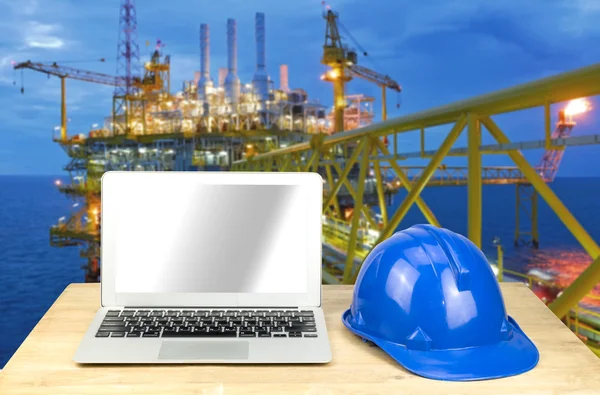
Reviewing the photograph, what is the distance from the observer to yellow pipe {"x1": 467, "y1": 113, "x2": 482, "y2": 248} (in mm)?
3553

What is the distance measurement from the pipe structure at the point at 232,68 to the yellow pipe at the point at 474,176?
44524 mm

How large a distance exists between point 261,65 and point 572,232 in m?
45.4

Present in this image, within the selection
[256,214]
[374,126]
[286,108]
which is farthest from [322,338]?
[286,108]

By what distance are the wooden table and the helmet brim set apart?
1.0 inches

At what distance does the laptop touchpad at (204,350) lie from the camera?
66.6 inches

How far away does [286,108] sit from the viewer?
149 feet

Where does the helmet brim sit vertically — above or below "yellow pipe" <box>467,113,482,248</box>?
below

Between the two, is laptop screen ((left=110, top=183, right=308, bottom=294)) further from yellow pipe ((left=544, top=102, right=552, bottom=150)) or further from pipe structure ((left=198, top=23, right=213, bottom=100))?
pipe structure ((left=198, top=23, right=213, bottom=100))

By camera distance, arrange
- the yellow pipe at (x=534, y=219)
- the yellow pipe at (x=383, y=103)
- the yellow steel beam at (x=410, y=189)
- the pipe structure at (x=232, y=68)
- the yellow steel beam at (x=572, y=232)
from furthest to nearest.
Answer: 1. the yellow pipe at (x=383, y=103)
2. the pipe structure at (x=232, y=68)
3. the yellow pipe at (x=534, y=219)
4. the yellow steel beam at (x=410, y=189)
5. the yellow steel beam at (x=572, y=232)

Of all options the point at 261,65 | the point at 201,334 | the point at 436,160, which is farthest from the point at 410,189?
the point at 261,65

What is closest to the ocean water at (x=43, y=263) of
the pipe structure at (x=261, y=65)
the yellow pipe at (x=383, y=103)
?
the yellow pipe at (x=383, y=103)

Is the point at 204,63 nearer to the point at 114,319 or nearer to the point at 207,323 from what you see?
the point at 114,319

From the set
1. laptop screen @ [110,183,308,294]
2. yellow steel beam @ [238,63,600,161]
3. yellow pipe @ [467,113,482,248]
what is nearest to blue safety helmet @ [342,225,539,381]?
laptop screen @ [110,183,308,294]

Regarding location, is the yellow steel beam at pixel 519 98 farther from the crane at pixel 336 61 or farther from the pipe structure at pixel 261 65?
the pipe structure at pixel 261 65
